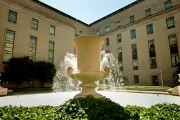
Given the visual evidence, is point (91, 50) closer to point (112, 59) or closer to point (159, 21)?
point (159, 21)

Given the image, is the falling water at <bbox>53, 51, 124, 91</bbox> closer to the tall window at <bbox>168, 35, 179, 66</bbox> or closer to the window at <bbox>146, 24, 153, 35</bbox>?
the window at <bbox>146, 24, 153, 35</bbox>

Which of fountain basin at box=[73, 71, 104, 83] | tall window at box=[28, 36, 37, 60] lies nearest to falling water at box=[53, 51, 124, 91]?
tall window at box=[28, 36, 37, 60]

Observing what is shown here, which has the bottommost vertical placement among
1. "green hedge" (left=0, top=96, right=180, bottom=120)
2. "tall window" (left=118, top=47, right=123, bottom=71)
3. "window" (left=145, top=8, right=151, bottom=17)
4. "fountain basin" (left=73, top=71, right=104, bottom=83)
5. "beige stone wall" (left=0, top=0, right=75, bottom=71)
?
"green hedge" (left=0, top=96, right=180, bottom=120)

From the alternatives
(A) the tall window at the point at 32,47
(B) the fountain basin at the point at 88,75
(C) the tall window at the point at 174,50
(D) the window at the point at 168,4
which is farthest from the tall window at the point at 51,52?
(D) the window at the point at 168,4

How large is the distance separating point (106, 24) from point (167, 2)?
1372cm

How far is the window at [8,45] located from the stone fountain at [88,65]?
16860 mm

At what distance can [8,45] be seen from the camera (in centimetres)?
2006

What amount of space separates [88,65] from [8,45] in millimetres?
18041

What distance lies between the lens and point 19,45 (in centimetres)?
2122

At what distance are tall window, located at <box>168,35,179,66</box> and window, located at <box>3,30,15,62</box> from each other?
81.1ft

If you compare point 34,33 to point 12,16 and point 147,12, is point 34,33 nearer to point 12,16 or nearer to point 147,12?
point 12,16

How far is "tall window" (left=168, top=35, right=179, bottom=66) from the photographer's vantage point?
22188 millimetres

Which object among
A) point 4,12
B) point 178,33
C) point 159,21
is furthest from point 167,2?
point 4,12

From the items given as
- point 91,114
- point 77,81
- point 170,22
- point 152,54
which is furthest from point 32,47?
point 170,22
